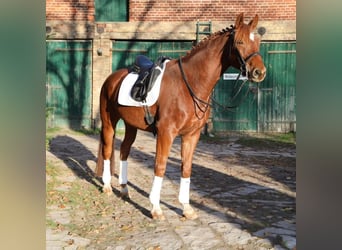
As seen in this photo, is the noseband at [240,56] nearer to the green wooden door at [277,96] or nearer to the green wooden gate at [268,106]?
the green wooden gate at [268,106]

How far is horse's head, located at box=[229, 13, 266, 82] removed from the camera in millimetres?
4980

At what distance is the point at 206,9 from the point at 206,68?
34.8ft

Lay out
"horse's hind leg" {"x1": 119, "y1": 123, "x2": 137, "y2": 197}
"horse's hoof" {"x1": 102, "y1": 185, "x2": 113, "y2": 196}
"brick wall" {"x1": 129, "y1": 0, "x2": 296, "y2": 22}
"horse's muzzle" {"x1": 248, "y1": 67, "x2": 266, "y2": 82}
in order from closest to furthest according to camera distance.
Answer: "horse's muzzle" {"x1": 248, "y1": 67, "x2": 266, "y2": 82} → "horse's hind leg" {"x1": 119, "y1": 123, "x2": 137, "y2": 197} → "horse's hoof" {"x1": 102, "y1": 185, "x2": 113, "y2": 196} → "brick wall" {"x1": 129, "y1": 0, "x2": 296, "y2": 22}

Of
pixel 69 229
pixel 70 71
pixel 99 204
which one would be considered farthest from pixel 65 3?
pixel 69 229

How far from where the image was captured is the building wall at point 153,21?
15.3m

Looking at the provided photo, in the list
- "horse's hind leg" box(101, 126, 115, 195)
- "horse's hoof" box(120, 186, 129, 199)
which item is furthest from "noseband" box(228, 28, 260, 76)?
"horse's hoof" box(120, 186, 129, 199)

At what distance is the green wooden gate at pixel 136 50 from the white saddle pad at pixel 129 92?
29.5 feet

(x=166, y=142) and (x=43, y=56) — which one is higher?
(x=43, y=56)

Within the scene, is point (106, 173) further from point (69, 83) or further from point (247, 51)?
point (69, 83)

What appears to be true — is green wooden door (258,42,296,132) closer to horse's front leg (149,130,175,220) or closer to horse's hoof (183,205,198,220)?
horse's hoof (183,205,198,220)

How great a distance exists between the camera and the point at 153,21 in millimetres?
15555
